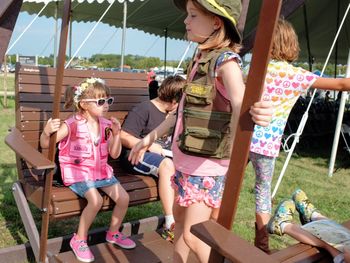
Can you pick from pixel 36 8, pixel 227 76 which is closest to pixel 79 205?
pixel 227 76

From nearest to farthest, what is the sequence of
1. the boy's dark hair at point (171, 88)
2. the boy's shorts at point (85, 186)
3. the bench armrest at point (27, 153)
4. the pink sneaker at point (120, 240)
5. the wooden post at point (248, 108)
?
the wooden post at point (248, 108), the bench armrest at point (27, 153), the boy's shorts at point (85, 186), the pink sneaker at point (120, 240), the boy's dark hair at point (171, 88)

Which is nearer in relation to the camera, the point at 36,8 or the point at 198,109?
the point at 198,109

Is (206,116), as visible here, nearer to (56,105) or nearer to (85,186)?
(56,105)

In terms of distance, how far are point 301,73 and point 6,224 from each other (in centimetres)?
252

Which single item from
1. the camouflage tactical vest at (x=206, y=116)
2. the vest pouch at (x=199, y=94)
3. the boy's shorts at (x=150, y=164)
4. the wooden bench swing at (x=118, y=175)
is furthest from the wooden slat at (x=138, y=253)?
A: the vest pouch at (x=199, y=94)

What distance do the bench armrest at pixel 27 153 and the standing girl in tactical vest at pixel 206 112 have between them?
779mm

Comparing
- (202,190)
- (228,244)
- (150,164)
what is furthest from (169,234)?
(228,244)

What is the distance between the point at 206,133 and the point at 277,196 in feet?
10.5

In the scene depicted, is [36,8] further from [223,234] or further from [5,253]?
[223,234]

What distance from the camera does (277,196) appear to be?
4.64 metres

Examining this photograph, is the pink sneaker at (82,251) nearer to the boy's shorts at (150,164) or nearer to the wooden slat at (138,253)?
the wooden slat at (138,253)

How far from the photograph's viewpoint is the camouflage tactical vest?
1.68m

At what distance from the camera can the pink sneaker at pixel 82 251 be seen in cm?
244

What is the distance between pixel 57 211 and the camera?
2.38 meters
